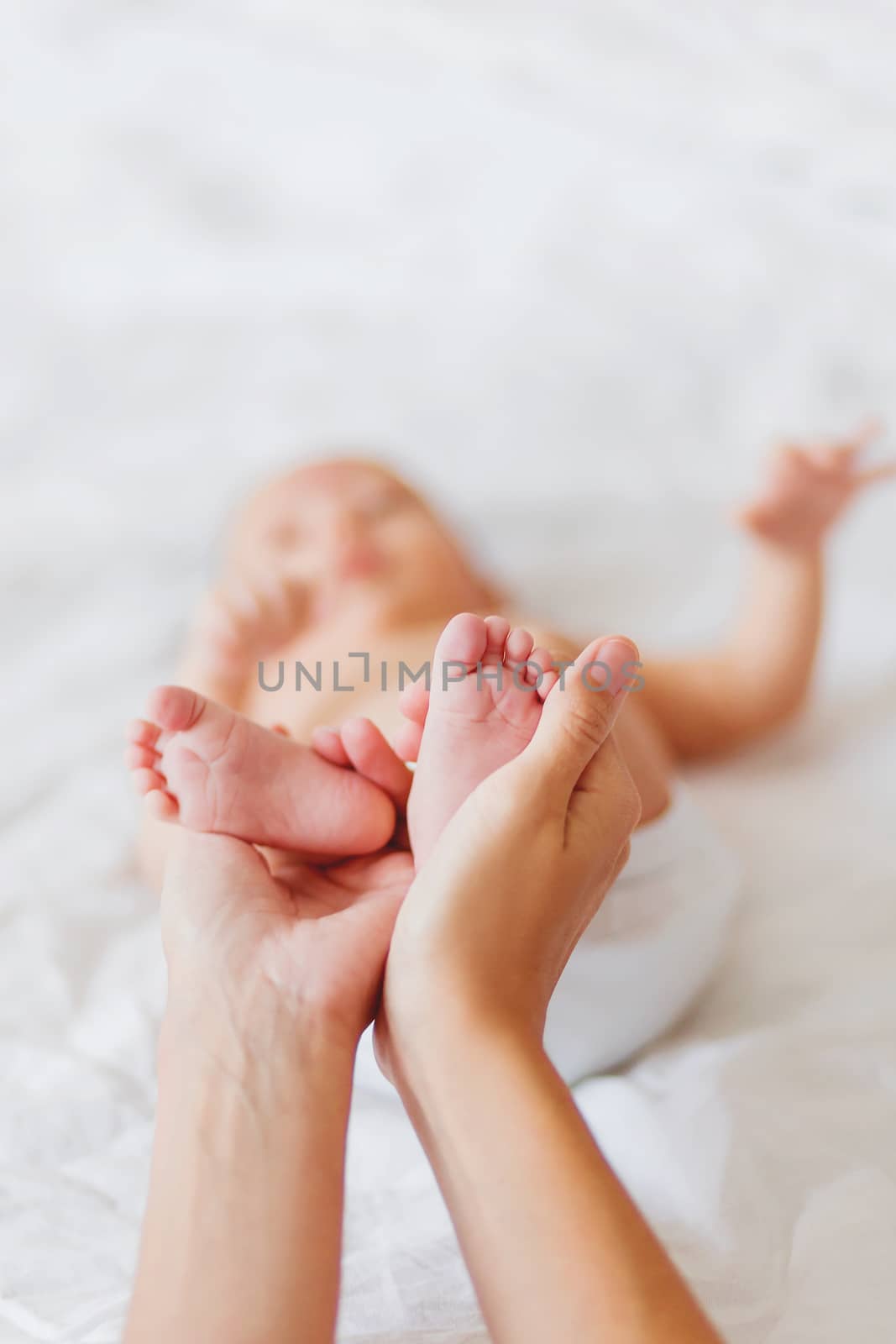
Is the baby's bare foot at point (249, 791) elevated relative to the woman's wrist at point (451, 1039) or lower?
elevated

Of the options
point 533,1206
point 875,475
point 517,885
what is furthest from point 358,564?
point 533,1206

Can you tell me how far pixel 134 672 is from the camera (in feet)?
4.58

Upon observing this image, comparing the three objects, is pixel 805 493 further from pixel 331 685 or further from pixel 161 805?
pixel 161 805

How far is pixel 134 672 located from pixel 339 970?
32.9 inches

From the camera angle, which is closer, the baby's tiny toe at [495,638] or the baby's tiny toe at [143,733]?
the baby's tiny toe at [495,638]

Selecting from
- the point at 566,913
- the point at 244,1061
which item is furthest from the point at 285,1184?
the point at 566,913

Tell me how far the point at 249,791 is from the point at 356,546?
546mm

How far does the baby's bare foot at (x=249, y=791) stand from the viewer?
2.50ft

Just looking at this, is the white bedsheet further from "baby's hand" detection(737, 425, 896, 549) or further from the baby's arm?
"baby's hand" detection(737, 425, 896, 549)

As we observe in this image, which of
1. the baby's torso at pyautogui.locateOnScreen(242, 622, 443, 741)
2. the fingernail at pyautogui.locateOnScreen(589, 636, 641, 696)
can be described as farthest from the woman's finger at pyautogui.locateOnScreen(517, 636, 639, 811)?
the baby's torso at pyautogui.locateOnScreen(242, 622, 443, 741)

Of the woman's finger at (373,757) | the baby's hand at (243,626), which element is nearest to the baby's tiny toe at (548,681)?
the woman's finger at (373,757)

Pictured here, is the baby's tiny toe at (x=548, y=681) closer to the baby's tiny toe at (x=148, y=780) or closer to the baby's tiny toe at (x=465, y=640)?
the baby's tiny toe at (x=465, y=640)

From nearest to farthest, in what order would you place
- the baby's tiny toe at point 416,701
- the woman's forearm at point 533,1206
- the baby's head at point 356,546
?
1. the woman's forearm at point 533,1206
2. the baby's tiny toe at point 416,701
3. the baby's head at point 356,546

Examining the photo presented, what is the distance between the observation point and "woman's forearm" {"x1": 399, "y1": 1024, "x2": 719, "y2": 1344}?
505mm
